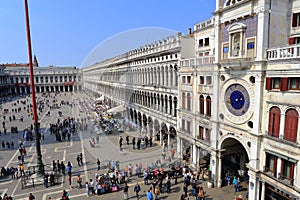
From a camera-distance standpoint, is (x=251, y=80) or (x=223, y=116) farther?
(x=223, y=116)

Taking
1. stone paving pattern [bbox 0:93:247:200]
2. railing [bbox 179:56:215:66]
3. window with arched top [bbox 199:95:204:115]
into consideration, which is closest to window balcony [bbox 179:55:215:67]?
railing [bbox 179:56:215:66]

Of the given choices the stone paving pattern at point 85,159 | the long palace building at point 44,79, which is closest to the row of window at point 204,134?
the stone paving pattern at point 85,159

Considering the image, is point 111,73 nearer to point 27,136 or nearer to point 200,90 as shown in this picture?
point 27,136

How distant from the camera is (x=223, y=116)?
18.0 meters

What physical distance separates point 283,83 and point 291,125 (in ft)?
8.22

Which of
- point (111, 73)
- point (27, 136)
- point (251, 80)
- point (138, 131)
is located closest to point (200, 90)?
point (251, 80)

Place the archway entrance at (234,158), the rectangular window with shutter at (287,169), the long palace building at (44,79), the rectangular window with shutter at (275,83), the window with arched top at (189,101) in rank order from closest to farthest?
the rectangular window with shutter at (287,169) < the rectangular window with shutter at (275,83) < the archway entrance at (234,158) < the window with arched top at (189,101) < the long palace building at (44,79)

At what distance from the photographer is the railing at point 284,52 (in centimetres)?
1188

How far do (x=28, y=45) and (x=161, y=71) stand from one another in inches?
623

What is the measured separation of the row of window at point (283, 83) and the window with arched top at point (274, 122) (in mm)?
1379

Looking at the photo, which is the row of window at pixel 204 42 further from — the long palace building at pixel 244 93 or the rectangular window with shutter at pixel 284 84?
the rectangular window with shutter at pixel 284 84

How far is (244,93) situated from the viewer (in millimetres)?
15633

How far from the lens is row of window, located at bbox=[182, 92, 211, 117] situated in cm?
1998

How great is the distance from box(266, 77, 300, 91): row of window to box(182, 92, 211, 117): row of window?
6423 millimetres
